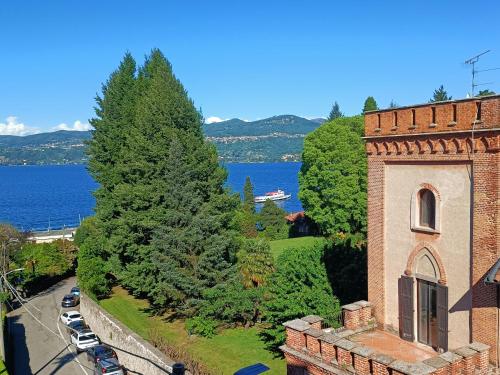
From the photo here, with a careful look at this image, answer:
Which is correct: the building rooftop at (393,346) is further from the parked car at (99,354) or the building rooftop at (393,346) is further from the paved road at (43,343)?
the paved road at (43,343)

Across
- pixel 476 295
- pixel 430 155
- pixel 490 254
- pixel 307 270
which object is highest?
pixel 430 155

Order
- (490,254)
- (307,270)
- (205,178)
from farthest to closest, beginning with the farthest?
(205,178) → (307,270) → (490,254)

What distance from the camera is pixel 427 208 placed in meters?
11.9

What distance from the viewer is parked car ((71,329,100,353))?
92.5 ft

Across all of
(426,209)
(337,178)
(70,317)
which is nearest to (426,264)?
(426,209)

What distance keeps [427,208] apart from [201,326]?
17.3 m

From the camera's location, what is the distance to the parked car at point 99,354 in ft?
82.2

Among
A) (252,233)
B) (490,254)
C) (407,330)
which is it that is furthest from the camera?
(252,233)

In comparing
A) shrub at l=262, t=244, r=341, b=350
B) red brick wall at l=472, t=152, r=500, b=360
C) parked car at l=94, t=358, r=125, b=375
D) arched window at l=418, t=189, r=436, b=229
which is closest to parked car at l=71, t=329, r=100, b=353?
parked car at l=94, t=358, r=125, b=375

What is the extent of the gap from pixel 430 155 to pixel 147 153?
76.5 feet

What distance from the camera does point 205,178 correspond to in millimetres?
31359

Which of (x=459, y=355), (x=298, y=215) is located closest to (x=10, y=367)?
(x=459, y=355)

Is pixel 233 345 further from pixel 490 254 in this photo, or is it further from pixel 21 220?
pixel 21 220

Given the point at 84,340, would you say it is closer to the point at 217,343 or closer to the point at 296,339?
the point at 217,343
